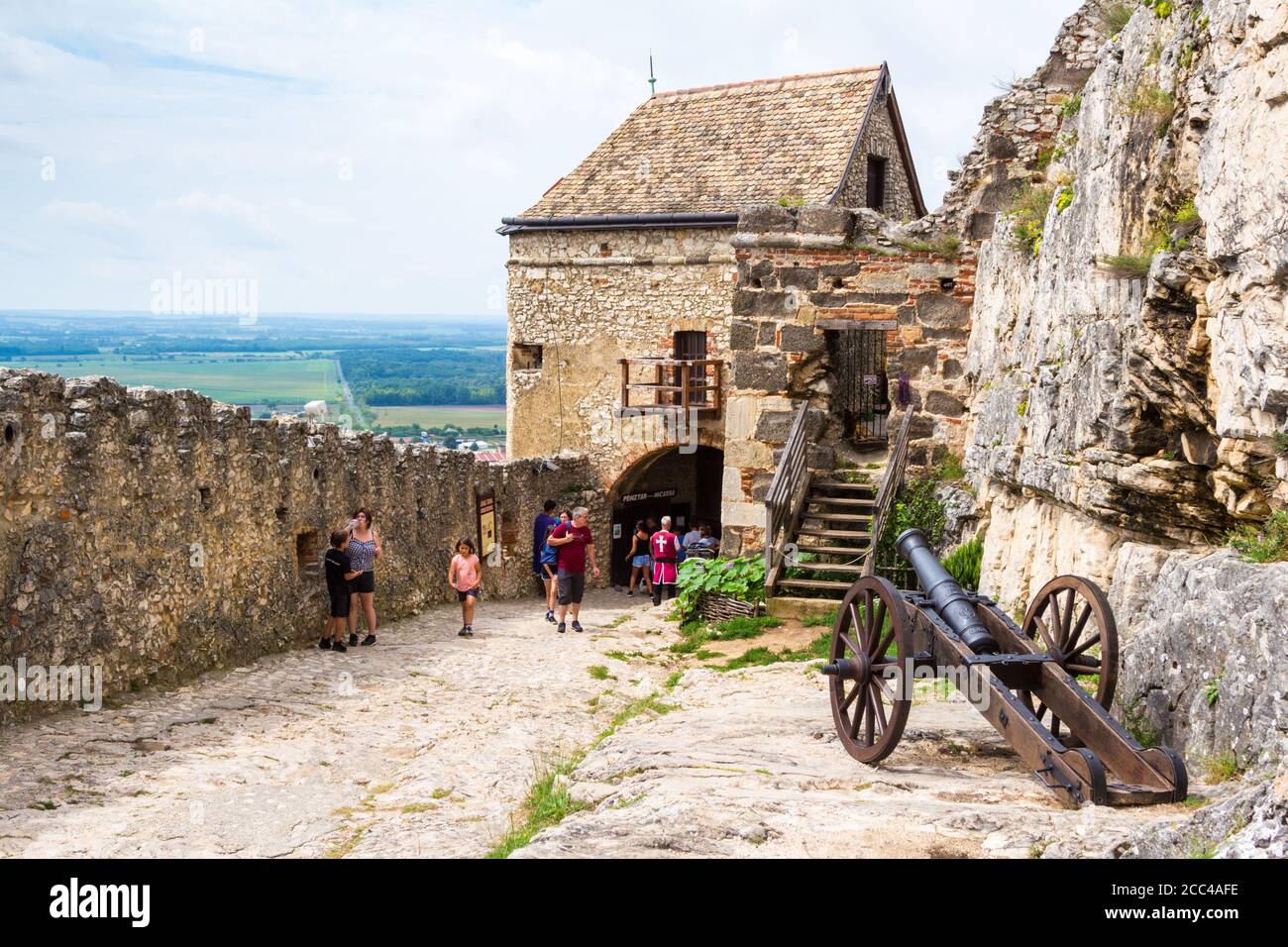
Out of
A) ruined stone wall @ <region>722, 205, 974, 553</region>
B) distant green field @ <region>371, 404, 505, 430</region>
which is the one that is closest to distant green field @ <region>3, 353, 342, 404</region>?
distant green field @ <region>371, 404, 505, 430</region>

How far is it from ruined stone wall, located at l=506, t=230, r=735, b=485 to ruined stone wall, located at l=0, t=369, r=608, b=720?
359 inches

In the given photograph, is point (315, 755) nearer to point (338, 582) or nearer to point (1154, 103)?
point (338, 582)

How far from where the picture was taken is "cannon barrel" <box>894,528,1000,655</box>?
19.2 feet

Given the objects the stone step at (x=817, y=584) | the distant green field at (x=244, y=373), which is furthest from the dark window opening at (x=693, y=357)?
the stone step at (x=817, y=584)

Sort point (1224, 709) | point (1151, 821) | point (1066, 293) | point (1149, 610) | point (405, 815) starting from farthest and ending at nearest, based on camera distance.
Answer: point (1066, 293) < point (405, 815) < point (1149, 610) < point (1224, 709) < point (1151, 821)

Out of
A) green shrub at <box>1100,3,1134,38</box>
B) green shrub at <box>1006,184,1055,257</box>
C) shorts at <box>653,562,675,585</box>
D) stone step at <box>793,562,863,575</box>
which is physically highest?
green shrub at <box>1100,3,1134,38</box>

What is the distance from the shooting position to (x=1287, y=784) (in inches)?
150

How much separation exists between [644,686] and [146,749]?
3980 mm

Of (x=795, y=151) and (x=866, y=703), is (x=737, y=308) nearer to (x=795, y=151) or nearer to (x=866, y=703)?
(x=866, y=703)

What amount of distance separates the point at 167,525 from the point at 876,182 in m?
17.7

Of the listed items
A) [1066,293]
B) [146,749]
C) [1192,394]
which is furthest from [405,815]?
[1066,293]

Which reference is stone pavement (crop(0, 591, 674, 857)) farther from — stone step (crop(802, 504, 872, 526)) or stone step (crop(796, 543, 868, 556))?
stone step (crop(802, 504, 872, 526))

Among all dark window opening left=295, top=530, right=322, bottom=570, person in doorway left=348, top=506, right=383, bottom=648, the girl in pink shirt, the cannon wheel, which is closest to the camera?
the cannon wheel

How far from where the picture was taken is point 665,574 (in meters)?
16.4
